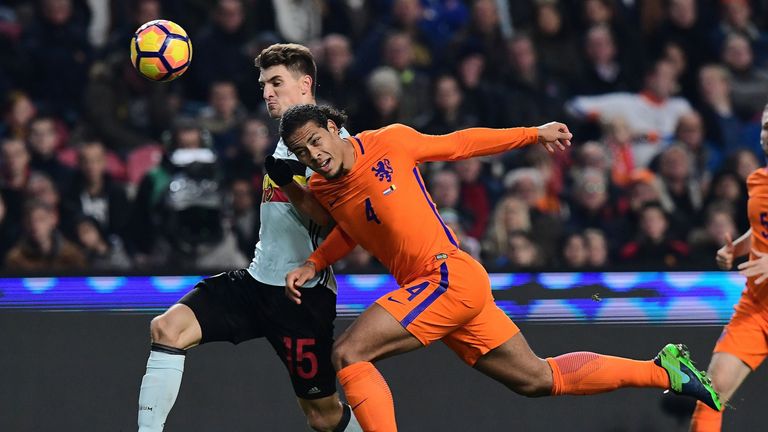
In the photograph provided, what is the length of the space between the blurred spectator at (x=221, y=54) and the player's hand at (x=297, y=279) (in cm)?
439

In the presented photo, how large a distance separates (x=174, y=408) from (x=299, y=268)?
4.92 feet

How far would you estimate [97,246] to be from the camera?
8.28 metres

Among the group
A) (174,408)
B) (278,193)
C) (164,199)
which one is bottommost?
(174,408)

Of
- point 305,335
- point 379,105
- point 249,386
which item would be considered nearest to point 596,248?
point 379,105

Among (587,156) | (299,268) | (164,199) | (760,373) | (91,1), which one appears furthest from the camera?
(91,1)

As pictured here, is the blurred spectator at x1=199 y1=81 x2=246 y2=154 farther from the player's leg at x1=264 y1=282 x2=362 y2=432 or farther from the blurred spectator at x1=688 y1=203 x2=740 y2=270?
the player's leg at x1=264 y1=282 x2=362 y2=432

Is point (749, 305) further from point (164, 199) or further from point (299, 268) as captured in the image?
point (164, 199)

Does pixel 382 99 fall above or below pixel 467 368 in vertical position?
above

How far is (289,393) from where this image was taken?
21.1 feet

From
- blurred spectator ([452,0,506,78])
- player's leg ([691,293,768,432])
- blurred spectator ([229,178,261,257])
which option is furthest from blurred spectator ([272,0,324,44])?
player's leg ([691,293,768,432])

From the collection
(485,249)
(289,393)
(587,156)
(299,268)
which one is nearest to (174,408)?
(289,393)

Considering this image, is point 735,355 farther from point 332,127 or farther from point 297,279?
point 332,127

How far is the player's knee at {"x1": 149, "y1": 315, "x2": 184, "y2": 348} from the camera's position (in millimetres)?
5289

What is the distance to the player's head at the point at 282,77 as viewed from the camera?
5.61 metres
